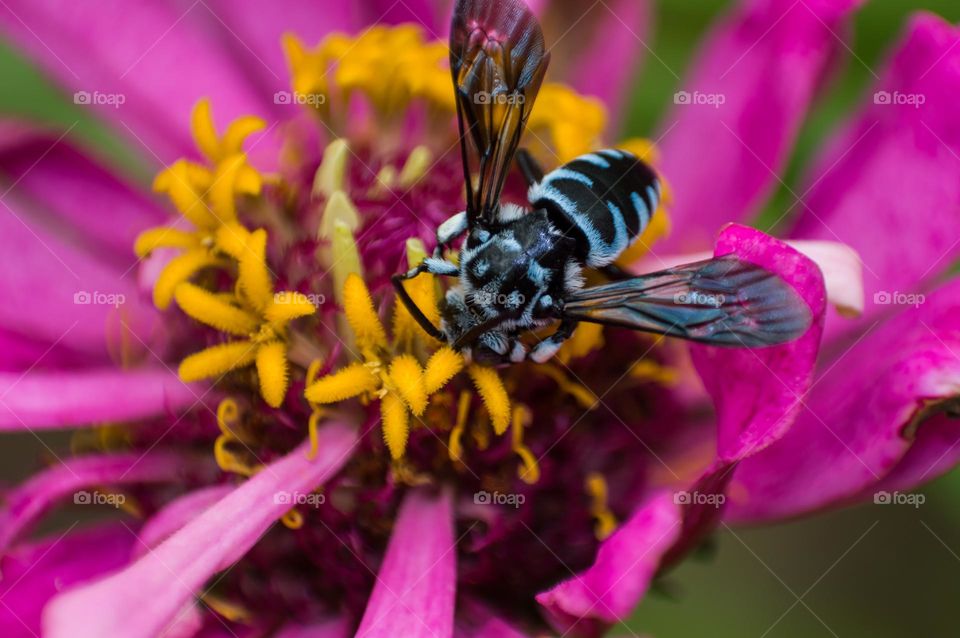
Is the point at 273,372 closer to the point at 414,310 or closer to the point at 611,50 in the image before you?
the point at 414,310

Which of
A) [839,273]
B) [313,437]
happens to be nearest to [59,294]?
[313,437]

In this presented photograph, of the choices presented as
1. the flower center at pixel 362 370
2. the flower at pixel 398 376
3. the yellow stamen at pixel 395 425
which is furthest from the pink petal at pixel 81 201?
the yellow stamen at pixel 395 425

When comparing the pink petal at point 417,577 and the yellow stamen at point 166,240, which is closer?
the pink petal at point 417,577

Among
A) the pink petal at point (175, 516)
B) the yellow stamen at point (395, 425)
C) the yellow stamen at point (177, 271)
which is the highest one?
the yellow stamen at point (177, 271)

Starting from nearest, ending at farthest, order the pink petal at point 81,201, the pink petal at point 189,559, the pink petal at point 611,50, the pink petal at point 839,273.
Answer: the pink petal at point 189,559, the pink petal at point 839,273, the pink petal at point 81,201, the pink petal at point 611,50

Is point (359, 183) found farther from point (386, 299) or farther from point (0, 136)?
point (0, 136)

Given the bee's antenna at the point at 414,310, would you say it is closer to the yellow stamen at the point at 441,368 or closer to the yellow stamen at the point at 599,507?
the yellow stamen at the point at 441,368
